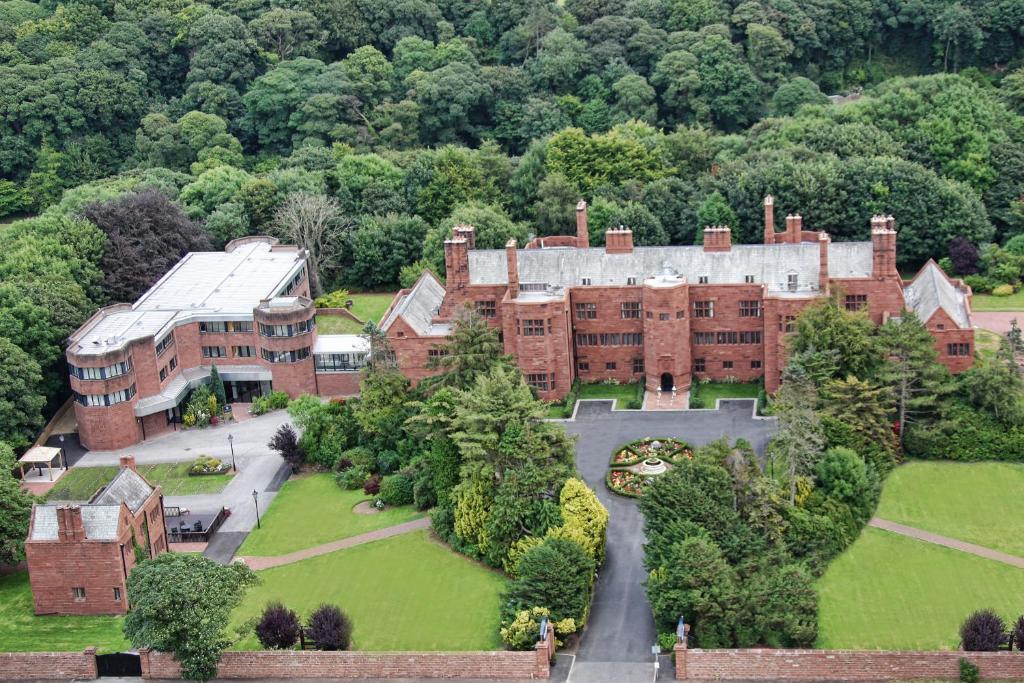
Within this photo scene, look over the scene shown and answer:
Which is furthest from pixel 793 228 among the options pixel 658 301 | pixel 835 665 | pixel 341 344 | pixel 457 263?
pixel 835 665

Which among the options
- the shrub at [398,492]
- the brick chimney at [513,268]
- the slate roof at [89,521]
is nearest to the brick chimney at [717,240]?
the brick chimney at [513,268]

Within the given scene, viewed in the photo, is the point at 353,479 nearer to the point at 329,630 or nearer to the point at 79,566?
the point at 79,566

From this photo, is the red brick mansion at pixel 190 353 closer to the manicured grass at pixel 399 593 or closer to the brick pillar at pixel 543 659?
the manicured grass at pixel 399 593

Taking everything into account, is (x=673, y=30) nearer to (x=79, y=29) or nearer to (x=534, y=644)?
(x=79, y=29)

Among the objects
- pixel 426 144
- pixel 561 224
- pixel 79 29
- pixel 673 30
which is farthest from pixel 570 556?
pixel 79 29

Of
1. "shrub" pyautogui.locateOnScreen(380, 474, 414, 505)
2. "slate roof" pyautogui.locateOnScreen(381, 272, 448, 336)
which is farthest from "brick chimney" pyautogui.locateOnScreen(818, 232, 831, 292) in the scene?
"shrub" pyautogui.locateOnScreen(380, 474, 414, 505)
